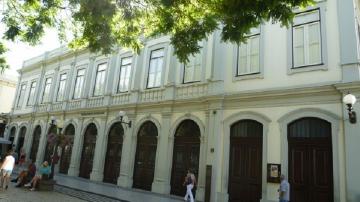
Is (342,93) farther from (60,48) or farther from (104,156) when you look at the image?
(60,48)

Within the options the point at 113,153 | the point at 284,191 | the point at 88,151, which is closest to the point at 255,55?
the point at 284,191

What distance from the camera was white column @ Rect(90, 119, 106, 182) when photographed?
17.6 meters

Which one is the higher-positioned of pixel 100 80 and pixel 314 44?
pixel 100 80

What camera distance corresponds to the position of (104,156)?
704 inches

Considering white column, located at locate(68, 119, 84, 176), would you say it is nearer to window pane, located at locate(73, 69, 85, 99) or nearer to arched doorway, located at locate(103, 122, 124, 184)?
window pane, located at locate(73, 69, 85, 99)

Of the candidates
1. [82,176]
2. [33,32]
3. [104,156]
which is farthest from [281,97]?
[82,176]

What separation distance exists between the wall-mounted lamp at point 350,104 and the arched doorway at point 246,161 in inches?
128

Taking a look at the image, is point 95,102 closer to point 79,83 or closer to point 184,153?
point 79,83

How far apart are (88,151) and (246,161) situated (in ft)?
35.5

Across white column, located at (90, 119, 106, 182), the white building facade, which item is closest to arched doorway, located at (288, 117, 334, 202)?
the white building facade

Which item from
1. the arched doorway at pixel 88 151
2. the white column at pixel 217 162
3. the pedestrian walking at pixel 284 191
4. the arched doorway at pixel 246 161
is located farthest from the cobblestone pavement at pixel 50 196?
the pedestrian walking at pixel 284 191

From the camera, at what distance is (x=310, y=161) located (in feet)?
34.9

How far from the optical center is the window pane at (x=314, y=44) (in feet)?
37.0

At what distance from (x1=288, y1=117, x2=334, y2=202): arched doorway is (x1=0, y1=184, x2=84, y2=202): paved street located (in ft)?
25.6
